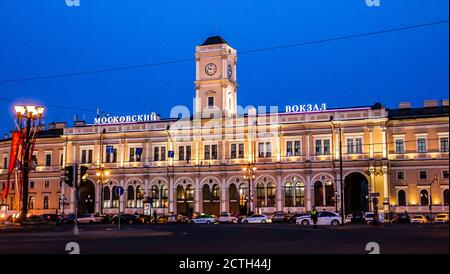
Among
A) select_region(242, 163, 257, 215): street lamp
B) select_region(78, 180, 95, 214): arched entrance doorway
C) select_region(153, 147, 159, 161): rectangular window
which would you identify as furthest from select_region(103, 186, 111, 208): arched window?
select_region(242, 163, 257, 215): street lamp

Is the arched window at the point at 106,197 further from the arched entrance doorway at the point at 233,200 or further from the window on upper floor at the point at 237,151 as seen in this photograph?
the window on upper floor at the point at 237,151

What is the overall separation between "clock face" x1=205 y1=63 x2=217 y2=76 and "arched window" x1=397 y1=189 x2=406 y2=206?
2984 cm

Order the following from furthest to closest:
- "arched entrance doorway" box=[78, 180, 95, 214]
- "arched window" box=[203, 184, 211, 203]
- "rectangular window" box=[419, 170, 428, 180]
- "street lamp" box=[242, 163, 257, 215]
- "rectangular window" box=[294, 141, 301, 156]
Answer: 1. "arched entrance doorway" box=[78, 180, 95, 214]
2. "arched window" box=[203, 184, 211, 203]
3. "rectangular window" box=[294, 141, 301, 156]
4. "street lamp" box=[242, 163, 257, 215]
5. "rectangular window" box=[419, 170, 428, 180]

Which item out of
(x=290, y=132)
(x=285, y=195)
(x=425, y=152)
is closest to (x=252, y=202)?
(x=285, y=195)

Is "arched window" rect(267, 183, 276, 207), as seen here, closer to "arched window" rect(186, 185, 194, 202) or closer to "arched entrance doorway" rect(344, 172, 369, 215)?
"arched entrance doorway" rect(344, 172, 369, 215)

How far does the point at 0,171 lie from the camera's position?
93.2 metres

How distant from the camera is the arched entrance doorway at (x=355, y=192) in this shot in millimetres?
76125

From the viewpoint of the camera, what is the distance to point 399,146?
74.0 m

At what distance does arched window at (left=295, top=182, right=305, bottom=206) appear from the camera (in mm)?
76081

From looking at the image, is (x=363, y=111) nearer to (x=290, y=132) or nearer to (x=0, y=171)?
(x=290, y=132)

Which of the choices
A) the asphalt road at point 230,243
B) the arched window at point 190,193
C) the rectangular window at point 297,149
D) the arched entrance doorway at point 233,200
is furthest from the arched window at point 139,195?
the asphalt road at point 230,243

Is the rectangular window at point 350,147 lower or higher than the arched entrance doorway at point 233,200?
higher

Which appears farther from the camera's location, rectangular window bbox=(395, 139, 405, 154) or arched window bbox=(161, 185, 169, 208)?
arched window bbox=(161, 185, 169, 208)

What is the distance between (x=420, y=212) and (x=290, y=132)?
1865cm
